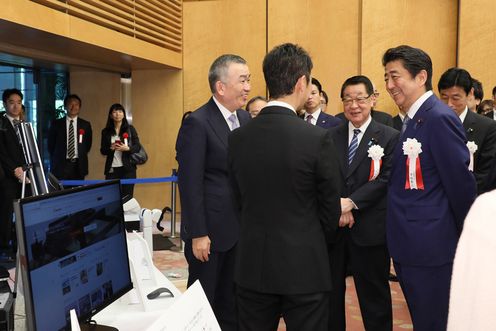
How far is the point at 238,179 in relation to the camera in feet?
7.33

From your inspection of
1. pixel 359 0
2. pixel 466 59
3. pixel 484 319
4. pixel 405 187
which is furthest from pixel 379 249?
pixel 359 0

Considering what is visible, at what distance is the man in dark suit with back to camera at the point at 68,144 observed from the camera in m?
7.51

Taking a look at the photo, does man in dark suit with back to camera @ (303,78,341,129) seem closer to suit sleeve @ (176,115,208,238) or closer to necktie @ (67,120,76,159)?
suit sleeve @ (176,115,208,238)

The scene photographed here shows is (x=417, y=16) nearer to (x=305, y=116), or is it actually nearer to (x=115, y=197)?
(x=305, y=116)

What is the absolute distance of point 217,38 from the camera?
8.82 meters

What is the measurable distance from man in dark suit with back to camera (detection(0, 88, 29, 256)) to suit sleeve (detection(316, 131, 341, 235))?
4.56m

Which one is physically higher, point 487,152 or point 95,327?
point 487,152

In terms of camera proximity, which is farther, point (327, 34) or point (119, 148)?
point (327, 34)

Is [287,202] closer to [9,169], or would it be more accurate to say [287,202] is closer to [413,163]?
[413,163]

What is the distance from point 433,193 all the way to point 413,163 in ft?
0.55

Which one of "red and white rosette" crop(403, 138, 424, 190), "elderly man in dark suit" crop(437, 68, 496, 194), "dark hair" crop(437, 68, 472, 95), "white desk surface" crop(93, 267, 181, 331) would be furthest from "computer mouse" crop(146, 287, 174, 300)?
"dark hair" crop(437, 68, 472, 95)

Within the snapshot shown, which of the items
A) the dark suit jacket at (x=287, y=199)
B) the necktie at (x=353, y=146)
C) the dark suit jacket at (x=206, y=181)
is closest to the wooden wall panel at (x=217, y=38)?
the necktie at (x=353, y=146)

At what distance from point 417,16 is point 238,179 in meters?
6.66

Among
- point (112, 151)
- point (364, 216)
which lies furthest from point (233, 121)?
point (112, 151)
